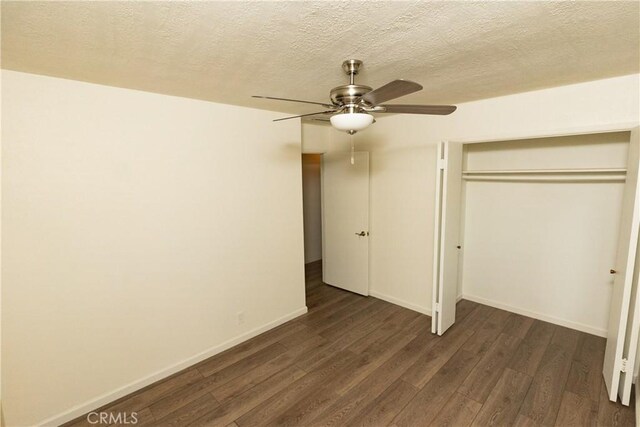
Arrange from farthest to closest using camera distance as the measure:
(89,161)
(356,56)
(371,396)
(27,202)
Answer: (371,396) < (89,161) < (27,202) < (356,56)

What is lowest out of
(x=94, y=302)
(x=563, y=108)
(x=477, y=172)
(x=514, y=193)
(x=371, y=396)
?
(x=371, y=396)

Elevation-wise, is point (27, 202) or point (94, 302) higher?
point (27, 202)

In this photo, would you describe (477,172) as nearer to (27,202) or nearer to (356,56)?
(356,56)

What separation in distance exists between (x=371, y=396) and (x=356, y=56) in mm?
2544

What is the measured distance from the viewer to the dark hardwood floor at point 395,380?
2189mm

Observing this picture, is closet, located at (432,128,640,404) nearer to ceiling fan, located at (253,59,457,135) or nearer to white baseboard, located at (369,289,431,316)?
white baseboard, located at (369,289,431,316)

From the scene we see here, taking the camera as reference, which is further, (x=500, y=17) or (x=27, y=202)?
(x=27, y=202)

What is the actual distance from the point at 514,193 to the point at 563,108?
45.3 inches

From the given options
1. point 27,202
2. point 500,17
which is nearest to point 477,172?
point 500,17

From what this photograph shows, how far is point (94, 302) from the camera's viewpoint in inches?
88.5

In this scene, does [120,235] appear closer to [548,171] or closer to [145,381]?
[145,381]

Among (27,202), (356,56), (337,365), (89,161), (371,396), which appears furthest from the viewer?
(337,365)

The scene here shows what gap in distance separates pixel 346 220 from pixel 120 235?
2.83 m

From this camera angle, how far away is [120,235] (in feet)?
7.61
